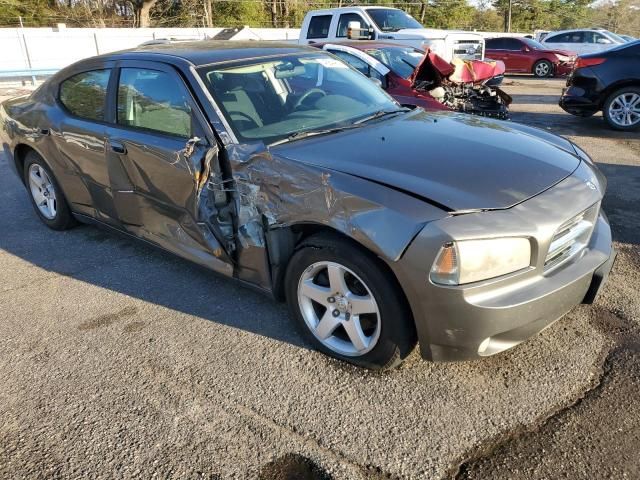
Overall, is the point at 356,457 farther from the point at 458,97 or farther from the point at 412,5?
the point at 412,5

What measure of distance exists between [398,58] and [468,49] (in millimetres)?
5243

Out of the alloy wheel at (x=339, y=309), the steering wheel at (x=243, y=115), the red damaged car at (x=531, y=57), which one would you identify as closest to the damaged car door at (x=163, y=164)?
the steering wheel at (x=243, y=115)

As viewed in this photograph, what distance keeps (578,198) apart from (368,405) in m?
1.46

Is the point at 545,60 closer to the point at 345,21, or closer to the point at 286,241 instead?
the point at 345,21

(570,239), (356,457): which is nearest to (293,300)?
(356,457)

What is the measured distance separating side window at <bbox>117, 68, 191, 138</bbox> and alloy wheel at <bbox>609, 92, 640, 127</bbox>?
7716 mm

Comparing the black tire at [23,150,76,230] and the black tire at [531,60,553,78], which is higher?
the black tire at [23,150,76,230]

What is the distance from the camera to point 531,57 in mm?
17938

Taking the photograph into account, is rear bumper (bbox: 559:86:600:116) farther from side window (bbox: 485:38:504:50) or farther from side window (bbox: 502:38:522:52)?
side window (bbox: 485:38:504:50)

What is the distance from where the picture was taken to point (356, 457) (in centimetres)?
221

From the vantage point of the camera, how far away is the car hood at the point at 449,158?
2.42m

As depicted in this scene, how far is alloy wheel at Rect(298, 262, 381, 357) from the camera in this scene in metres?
2.61

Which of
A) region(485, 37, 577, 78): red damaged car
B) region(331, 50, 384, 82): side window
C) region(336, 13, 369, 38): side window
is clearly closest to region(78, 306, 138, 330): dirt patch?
region(331, 50, 384, 82): side window

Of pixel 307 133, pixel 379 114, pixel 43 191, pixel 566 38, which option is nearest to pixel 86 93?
pixel 43 191
